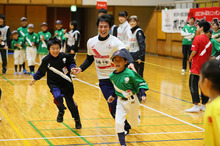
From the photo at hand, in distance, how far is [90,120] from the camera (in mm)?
7500

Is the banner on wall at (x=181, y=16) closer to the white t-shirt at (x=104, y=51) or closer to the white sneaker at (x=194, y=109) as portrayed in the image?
the white sneaker at (x=194, y=109)

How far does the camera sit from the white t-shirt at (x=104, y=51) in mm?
6113

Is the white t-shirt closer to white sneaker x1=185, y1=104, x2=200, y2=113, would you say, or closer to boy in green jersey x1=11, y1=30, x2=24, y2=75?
white sneaker x1=185, y1=104, x2=200, y2=113

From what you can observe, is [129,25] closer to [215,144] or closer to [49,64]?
[49,64]

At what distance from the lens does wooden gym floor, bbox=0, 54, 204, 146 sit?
611 cm

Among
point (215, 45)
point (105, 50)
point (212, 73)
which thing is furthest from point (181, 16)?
point (212, 73)

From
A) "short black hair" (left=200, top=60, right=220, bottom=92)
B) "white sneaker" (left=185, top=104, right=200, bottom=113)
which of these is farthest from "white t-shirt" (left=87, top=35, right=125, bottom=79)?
"short black hair" (left=200, top=60, right=220, bottom=92)

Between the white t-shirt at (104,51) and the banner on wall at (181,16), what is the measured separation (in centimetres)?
1304

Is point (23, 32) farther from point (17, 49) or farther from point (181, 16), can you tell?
point (181, 16)

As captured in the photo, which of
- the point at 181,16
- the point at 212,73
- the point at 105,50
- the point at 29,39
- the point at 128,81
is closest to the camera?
the point at 212,73

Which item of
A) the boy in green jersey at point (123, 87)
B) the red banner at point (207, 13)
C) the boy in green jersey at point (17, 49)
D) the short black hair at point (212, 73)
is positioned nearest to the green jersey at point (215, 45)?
the boy in green jersey at point (123, 87)

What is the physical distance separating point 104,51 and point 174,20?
651 inches

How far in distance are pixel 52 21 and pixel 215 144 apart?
2607 cm

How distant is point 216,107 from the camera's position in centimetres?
254
